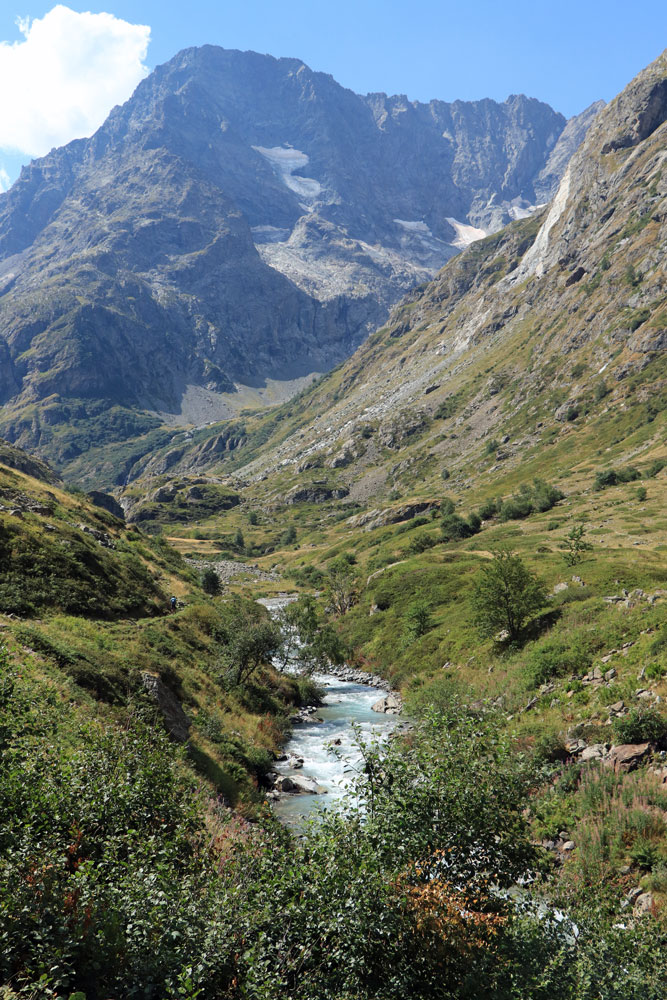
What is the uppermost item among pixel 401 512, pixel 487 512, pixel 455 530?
pixel 455 530

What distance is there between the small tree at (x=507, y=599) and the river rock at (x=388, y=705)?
1032 cm

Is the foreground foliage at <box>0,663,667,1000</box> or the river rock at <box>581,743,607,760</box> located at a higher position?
the foreground foliage at <box>0,663,667,1000</box>

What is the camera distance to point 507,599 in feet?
145

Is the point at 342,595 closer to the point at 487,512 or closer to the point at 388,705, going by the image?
the point at 388,705

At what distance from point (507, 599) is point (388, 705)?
46.7 ft

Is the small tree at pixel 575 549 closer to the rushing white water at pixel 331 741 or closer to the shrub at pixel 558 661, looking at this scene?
the shrub at pixel 558 661

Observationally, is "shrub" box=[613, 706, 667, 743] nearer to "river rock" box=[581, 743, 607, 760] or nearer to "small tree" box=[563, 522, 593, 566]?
"river rock" box=[581, 743, 607, 760]

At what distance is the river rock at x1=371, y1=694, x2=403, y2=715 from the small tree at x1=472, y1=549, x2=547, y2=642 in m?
10.3

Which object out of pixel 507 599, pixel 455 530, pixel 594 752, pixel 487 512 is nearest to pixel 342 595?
pixel 455 530

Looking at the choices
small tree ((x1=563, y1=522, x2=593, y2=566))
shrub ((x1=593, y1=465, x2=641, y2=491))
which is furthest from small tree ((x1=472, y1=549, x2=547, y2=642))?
Answer: shrub ((x1=593, y1=465, x2=641, y2=491))

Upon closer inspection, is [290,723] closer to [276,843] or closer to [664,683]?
[664,683]

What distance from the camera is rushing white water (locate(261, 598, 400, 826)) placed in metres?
26.9

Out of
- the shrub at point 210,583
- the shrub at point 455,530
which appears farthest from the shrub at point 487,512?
the shrub at point 210,583

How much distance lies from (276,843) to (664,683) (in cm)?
2031
